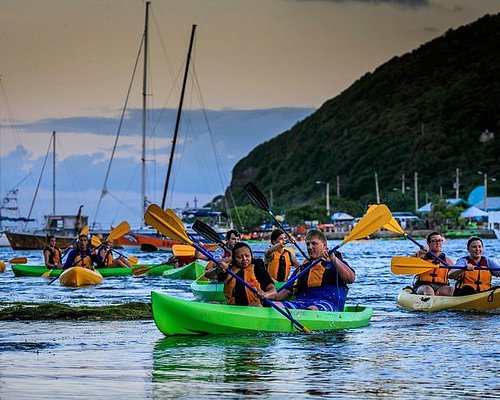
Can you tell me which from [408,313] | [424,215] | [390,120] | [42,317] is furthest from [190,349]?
[390,120]

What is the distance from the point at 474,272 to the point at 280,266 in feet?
11.7

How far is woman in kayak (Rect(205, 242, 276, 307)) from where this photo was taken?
548 inches

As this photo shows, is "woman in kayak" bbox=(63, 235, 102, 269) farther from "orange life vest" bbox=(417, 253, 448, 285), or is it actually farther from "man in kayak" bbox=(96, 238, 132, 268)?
"orange life vest" bbox=(417, 253, 448, 285)

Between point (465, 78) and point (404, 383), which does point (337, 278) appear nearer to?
point (404, 383)

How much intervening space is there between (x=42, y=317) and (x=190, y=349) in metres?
4.75

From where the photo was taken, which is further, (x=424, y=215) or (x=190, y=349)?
(x=424, y=215)

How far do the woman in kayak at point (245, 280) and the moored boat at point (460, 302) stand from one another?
4804 millimetres

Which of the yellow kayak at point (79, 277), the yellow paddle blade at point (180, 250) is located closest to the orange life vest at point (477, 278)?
the yellow paddle blade at point (180, 250)

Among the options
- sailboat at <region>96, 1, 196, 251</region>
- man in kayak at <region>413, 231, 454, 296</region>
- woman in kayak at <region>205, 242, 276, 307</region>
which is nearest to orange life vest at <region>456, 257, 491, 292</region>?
man in kayak at <region>413, 231, 454, 296</region>

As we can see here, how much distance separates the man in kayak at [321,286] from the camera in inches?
552

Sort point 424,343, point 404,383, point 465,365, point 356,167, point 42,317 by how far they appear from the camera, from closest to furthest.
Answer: point 404,383 < point 465,365 < point 424,343 < point 42,317 < point 356,167

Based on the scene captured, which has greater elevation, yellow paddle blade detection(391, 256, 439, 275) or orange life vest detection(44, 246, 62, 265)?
orange life vest detection(44, 246, 62, 265)

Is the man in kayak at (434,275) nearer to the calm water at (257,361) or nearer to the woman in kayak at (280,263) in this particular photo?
the calm water at (257,361)

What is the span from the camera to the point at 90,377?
10781 mm
